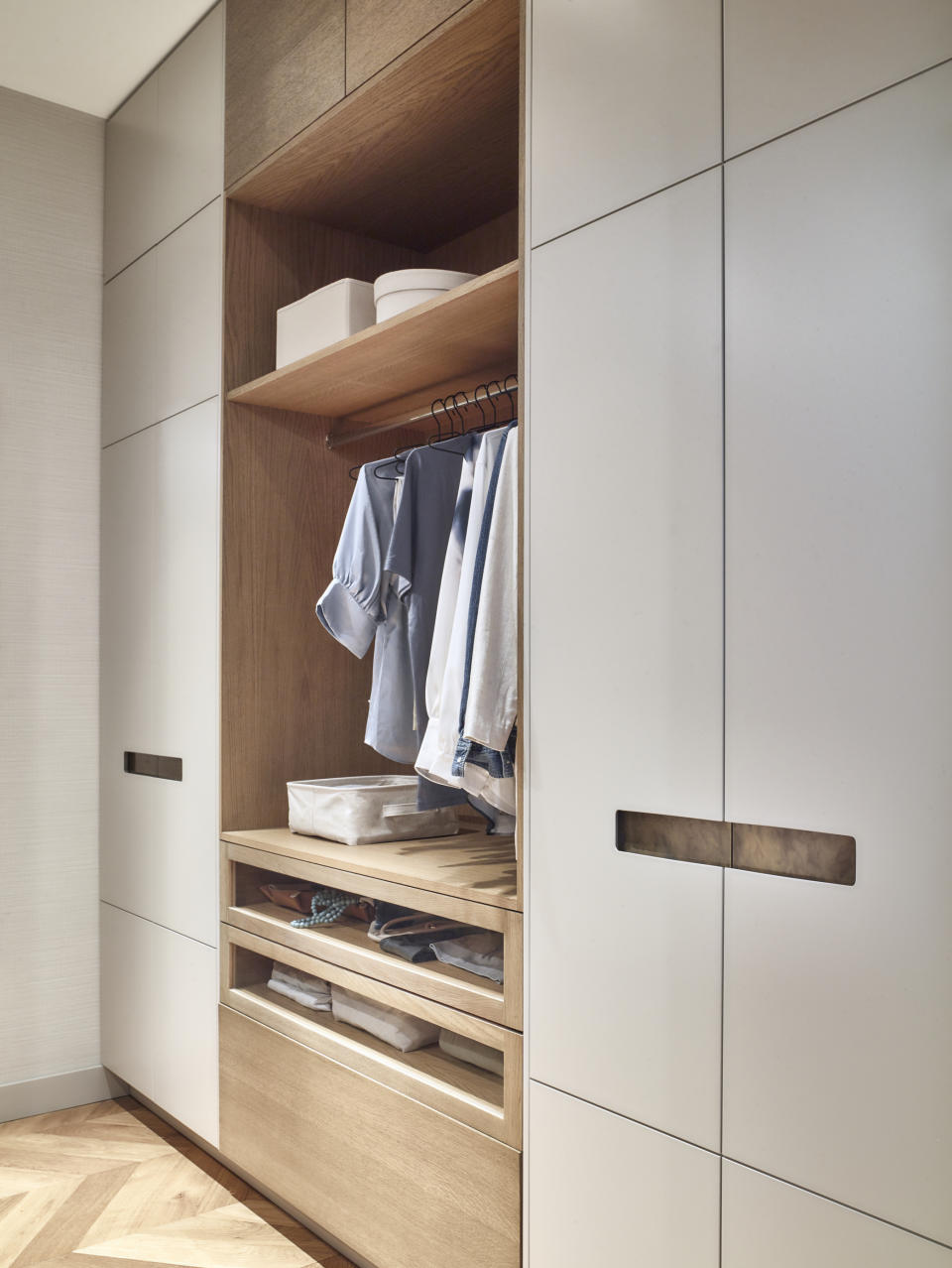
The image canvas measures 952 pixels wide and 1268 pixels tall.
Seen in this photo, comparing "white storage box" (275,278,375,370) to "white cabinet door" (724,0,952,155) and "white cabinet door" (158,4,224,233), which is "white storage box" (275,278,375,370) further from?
"white cabinet door" (724,0,952,155)

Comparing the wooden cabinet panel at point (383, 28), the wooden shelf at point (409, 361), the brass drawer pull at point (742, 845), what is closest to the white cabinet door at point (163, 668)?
the wooden shelf at point (409, 361)

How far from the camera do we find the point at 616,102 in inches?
58.5

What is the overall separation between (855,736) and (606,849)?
16.8 inches

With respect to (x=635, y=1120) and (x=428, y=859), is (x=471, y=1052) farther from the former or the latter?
(x=635, y=1120)

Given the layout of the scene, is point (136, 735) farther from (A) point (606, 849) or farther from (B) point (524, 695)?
(A) point (606, 849)

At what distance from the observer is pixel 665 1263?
1.35m

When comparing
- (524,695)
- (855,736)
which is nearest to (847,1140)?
(855,736)

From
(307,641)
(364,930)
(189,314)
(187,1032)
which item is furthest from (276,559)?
(187,1032)

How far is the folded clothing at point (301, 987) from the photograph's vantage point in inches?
87.4

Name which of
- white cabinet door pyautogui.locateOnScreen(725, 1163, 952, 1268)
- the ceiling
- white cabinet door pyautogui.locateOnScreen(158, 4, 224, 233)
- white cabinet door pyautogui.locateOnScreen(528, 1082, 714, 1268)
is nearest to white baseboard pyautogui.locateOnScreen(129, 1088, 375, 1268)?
white cabinet door pyautogui.locateOnScreen(528, 1082, 714, 1268)

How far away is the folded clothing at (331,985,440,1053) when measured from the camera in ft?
6.36

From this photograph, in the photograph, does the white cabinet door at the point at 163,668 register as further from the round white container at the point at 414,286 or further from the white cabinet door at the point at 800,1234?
the white cabinet door at the point at 800,1234

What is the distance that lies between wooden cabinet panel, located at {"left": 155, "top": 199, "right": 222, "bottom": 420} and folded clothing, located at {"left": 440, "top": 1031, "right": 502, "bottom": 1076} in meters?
1.57

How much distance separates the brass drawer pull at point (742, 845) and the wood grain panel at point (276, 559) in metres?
1.27
